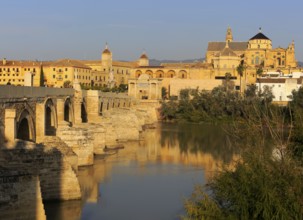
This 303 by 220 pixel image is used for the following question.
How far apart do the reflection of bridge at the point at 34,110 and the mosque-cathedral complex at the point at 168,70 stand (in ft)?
126

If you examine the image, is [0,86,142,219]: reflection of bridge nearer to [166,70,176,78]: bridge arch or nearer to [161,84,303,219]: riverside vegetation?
[161,84,303,219]: riverside vegetation

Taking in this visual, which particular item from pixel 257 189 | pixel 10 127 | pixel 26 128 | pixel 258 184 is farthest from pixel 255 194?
pixel 26 128

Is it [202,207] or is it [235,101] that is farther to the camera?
[235,101]

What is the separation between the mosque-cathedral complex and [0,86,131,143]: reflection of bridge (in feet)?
126

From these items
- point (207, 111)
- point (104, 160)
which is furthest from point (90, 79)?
point (104, 160)

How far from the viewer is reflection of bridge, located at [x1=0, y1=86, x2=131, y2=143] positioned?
15.6m

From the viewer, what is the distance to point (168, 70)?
8406cm

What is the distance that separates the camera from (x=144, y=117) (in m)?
52.4

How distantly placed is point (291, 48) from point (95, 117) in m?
58.3

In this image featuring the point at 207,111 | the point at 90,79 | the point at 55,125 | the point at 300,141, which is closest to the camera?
the point at 300,141

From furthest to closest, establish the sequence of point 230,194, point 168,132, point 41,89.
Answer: point 168,132
point 41,89
point 230,194

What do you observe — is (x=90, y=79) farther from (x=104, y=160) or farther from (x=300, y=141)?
(x=300, y=141)

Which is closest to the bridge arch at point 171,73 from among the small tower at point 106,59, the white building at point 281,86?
the small tower at point 106,59

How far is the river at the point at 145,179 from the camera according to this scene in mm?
16719
